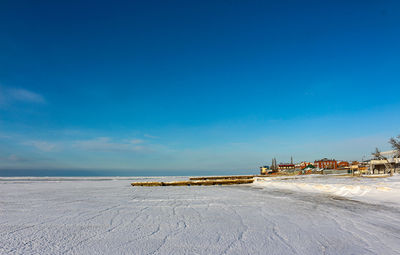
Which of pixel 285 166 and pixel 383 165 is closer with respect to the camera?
pixel 383 165

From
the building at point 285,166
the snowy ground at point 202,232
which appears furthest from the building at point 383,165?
the building at point 285,166

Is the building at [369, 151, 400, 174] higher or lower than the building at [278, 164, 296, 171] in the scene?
higher

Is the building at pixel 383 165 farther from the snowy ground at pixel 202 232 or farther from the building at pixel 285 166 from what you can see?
the building at pixel 285 166

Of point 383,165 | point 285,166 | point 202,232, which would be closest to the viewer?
point 202,232

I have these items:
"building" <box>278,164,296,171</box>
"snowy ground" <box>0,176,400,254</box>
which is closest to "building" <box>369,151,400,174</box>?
"snowy ground" <box>0,176,400,254</box>

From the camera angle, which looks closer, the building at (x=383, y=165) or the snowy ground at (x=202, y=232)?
the snowy ground at (x=202, y=232)

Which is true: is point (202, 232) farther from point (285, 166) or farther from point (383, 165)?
point (285, 166)

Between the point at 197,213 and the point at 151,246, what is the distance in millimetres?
2977

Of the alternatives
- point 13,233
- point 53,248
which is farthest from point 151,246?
point 13,233

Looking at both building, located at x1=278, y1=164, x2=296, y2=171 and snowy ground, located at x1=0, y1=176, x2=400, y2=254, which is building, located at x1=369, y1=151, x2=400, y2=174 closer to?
snowy ground, located at x1=0, y1=176, x2=400, y2=254

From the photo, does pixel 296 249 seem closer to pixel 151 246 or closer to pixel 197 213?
pixel 151 246

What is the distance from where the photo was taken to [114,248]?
351cm

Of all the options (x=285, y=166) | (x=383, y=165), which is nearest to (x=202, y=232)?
(x=383, y=165)

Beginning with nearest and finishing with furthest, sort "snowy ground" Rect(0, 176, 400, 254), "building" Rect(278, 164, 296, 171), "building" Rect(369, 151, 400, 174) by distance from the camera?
1. "snowy ground" Rect(0, 176, 400, 254)
2. "building" Rect(369, 151, 400, 174)
3. "building" Rect(278, 164, 296, 171)
